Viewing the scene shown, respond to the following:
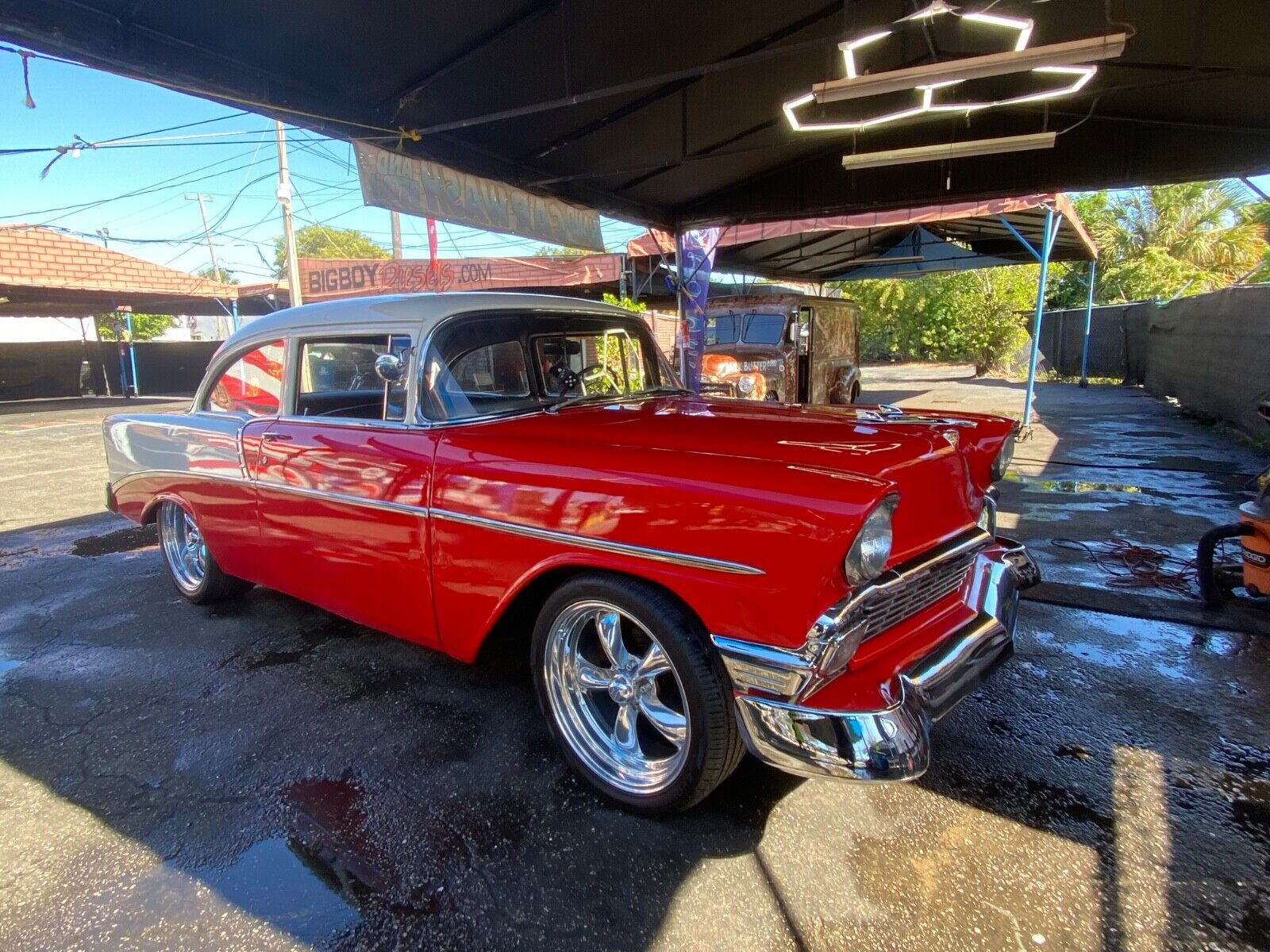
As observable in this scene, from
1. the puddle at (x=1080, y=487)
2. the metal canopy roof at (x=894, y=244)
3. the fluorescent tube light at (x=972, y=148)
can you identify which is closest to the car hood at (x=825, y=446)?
the fluorescent tube light at (x=972, y=148)

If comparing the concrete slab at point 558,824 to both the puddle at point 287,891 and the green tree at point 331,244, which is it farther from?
the green tree at point 331,244

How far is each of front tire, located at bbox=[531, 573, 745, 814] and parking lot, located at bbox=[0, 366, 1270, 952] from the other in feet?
0.45

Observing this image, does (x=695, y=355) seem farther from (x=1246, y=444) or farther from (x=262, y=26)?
(x=1246, y=444)

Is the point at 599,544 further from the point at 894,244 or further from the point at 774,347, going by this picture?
the point at 894,244

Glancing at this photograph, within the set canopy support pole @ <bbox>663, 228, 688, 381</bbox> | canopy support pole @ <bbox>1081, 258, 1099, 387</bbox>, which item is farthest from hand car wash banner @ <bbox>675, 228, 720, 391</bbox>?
Result: canopy support pole @ <bbox>1081, 258, 1099, 387</bbox>

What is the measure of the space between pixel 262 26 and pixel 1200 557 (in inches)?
245

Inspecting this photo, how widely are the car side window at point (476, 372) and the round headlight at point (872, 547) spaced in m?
1.63

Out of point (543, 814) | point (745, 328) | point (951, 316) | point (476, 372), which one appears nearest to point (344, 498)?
point (476, 372)

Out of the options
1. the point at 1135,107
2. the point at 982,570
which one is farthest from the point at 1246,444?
the point at 982,570

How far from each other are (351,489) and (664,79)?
135 inches

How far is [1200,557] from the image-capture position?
3.94m

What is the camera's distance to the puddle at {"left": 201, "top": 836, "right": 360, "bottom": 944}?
1.93m

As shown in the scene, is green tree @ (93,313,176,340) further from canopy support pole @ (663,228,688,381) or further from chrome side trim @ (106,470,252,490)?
chrome side trim @ (106,470,252,490)

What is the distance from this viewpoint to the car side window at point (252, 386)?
11.4ft
